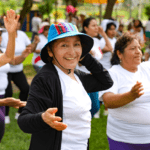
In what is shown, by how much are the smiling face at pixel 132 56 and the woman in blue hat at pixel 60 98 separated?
72 cm

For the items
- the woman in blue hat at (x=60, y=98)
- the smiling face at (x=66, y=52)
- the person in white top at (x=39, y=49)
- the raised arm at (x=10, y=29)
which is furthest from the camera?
the person in white top at (x=39, y=49)

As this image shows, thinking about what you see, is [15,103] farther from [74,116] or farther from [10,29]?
[74,116]

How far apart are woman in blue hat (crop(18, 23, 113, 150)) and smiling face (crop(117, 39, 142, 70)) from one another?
28.2 inches

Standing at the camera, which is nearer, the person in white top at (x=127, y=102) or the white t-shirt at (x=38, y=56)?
the person in white top at (x=127, y=102)

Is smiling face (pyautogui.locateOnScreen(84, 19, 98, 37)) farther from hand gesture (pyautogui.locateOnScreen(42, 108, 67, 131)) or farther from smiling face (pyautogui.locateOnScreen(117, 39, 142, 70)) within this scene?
hand gesture (pyautogui.locateOnScreen(42, 108, 67, 131))

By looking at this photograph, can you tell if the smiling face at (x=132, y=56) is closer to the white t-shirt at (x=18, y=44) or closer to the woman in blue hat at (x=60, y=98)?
the woman in blue hat at (x=60, y=98)

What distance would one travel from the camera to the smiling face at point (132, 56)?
279cm

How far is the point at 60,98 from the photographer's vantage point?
1.91m

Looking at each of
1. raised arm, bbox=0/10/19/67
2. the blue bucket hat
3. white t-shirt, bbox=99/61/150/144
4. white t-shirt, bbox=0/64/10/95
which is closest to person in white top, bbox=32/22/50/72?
white t-shirt, bbox=0/64/10/95

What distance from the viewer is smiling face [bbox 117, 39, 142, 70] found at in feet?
9.14

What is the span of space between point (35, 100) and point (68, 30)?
0.60 meters

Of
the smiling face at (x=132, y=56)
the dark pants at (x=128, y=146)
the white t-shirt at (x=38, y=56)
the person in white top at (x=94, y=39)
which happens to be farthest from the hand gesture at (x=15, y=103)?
the white t-shirt at (x=38, y=56)

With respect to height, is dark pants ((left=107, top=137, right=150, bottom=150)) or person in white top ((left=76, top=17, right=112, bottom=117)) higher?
person in white top ((left=76, top=17, right=112, bottom=117))

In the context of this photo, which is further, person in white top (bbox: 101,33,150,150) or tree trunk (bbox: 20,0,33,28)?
tree trunk (bbox: 20,0,33,28)
